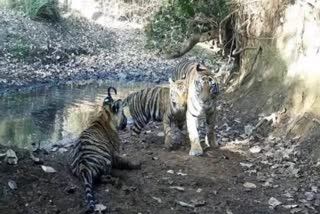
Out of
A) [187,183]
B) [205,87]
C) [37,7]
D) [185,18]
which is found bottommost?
[187,183]

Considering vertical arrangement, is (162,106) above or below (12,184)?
above

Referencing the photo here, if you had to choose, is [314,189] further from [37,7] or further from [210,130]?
[37,7]

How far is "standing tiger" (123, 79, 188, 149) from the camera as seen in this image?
24.2 ft

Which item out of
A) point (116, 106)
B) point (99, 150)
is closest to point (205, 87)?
point (116, 106)

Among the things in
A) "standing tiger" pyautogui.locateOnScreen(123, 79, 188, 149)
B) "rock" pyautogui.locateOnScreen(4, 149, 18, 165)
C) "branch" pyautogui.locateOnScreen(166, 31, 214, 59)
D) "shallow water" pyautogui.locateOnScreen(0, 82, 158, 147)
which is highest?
"branch" pyautogui.locateOnScreen(166, 31, 214, 59)

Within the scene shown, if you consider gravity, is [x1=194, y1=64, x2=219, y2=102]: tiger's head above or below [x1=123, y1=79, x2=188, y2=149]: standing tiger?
above

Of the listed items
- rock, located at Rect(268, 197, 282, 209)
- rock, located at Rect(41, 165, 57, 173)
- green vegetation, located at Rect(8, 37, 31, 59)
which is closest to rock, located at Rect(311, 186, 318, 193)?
rock, located at Rect(268, 197, 282, 209)

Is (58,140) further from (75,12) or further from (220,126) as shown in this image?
(75,12)

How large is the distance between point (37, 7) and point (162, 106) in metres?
10.9

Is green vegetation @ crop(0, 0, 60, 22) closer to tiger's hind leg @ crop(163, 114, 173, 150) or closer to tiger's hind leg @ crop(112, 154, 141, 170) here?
tiger's hind leg @ crop(163, 114, 173, 150)

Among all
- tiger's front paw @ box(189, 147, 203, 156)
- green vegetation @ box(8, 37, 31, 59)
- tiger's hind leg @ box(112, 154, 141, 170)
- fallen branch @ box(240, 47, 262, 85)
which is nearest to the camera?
tiger's hind leg @ box(112, 154, 141, 170)

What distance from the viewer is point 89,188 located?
16.4 feet

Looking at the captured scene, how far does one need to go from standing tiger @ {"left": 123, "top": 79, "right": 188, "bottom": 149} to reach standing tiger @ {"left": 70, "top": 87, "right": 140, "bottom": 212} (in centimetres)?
116

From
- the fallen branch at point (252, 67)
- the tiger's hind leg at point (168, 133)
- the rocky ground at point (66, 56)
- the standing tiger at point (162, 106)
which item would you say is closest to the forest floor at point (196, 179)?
the tiger's hind leg at point (168, 133)
